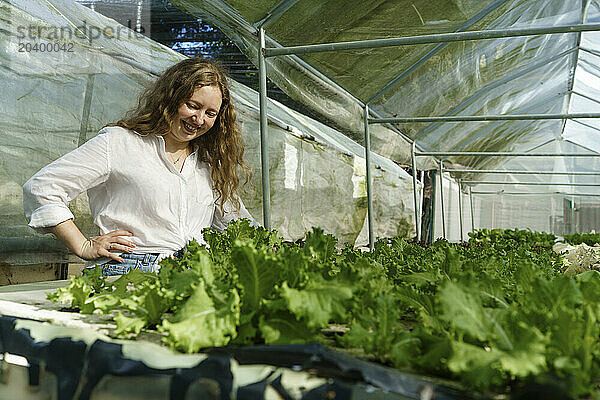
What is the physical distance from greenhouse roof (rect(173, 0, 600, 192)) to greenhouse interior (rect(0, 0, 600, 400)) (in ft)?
0.08

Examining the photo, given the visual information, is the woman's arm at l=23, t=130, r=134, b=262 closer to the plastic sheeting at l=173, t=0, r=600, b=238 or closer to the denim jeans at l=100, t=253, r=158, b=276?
the denim jeans at l=100, t=253, r=158, b=276

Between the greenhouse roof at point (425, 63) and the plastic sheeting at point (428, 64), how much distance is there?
1 cm

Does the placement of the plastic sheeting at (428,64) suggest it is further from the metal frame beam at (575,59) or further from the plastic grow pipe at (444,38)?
the plastic grow pipe at (444,38)

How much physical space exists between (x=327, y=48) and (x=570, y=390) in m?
2.11

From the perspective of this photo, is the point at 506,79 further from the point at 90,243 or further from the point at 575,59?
the point at 90,243

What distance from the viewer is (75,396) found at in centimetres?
81

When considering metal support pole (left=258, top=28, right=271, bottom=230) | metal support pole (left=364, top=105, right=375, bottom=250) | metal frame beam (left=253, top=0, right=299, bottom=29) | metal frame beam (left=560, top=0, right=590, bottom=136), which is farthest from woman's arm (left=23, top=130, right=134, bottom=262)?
metal frame beam (left=560, top=0, right=590, bottom=136)

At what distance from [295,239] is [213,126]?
6.41 ft

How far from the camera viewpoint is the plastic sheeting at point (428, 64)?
9.32 ft

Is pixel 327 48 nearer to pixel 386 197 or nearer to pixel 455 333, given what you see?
pixel 455 333

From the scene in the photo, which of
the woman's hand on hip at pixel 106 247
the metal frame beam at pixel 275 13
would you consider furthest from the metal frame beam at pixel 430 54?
the woman's hand on hip at pixel 106 247

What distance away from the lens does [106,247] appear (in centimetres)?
169

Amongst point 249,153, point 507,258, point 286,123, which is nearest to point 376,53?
point 286,123

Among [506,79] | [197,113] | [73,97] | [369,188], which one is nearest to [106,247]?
[197,113]
